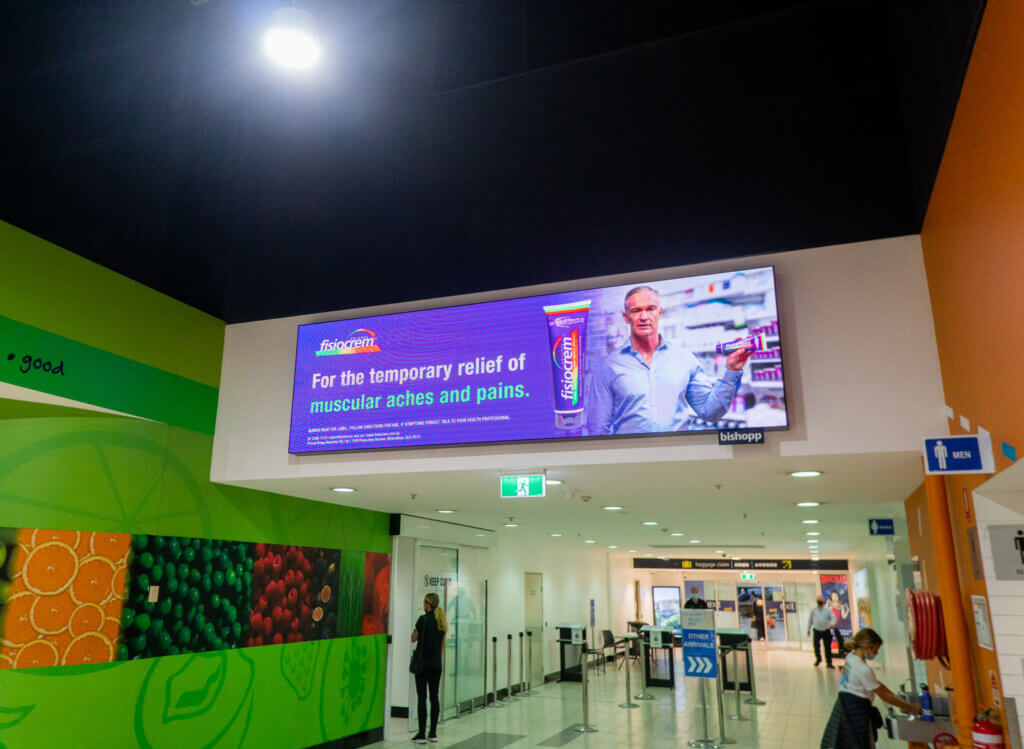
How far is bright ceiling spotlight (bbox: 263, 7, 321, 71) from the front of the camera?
274 cm

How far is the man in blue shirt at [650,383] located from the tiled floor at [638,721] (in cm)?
467

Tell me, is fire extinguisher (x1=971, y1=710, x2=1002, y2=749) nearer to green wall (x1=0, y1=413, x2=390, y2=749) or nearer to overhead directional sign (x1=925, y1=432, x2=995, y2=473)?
overhead directional sign (x1=925, y1=432, x2=995, y2=473)

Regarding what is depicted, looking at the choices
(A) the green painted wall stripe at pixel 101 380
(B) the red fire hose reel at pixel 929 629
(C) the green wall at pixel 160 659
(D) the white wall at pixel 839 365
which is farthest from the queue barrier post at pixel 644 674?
(A) the green painted wall stripe at pixel 101 380

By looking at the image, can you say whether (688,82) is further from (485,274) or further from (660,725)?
(660,725)

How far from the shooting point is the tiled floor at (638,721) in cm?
805

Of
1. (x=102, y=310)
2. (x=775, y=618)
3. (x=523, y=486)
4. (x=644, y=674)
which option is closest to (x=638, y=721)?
(x=644, y=674)

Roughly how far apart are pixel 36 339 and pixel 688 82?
4509 mm

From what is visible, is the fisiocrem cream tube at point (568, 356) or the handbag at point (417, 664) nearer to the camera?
the fisiocrem cream tube at point (568, 356)

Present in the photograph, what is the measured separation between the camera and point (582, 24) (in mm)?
3283

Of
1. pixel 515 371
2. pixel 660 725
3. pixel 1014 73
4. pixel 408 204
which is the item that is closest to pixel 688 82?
pixel 1014 73

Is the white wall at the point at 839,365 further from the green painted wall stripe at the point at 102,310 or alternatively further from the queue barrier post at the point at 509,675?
the queue barrier post at the point at 509,675

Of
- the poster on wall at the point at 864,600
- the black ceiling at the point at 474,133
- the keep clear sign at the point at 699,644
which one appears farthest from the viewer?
the poster on wall at the point at 864,600

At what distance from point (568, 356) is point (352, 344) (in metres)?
1.90

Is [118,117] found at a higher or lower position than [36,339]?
higher
